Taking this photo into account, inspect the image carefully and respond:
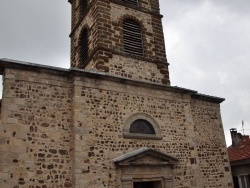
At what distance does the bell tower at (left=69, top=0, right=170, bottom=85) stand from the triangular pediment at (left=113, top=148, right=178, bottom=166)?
3.07 meters

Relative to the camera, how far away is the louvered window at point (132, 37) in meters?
11.5

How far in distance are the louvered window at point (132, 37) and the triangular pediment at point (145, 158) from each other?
4.23 meters

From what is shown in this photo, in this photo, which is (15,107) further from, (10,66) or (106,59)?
(106,59)

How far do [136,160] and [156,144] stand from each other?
115cm

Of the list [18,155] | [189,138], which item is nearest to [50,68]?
[18,155]

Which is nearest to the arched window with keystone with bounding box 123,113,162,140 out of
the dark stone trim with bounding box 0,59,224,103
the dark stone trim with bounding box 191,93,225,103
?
the dark stone trim with bounding box 0,59,224,103

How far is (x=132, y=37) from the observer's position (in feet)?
38.4

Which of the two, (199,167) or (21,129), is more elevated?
(21,129)

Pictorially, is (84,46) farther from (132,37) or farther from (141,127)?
(141,127)

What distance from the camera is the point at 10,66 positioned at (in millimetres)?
8234

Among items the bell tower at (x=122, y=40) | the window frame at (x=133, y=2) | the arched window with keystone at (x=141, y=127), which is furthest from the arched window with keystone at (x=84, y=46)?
the arched window with keystone at (x=141, y=127)

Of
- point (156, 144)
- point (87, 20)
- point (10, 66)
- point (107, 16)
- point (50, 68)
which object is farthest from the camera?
point (87, 20)

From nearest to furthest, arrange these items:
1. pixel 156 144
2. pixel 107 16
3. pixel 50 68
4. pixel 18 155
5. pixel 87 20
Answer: pixel 18 155 → pixel 50 68 → pixel 156 144 → pixel 107 16 → pixel 87 20

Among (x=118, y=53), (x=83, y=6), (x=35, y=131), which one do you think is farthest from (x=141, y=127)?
(x=83, y=6)
